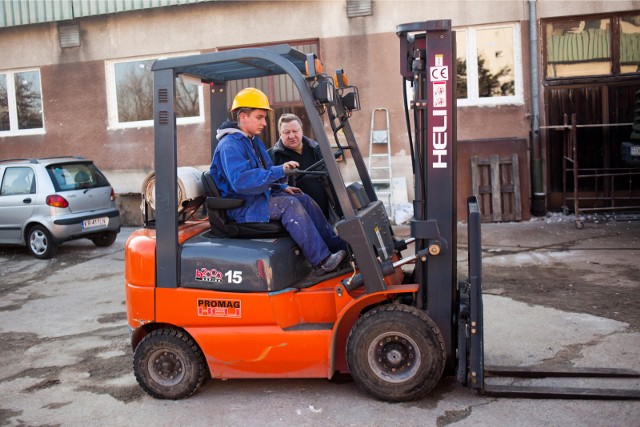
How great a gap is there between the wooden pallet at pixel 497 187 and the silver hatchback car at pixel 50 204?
6661 millimetres

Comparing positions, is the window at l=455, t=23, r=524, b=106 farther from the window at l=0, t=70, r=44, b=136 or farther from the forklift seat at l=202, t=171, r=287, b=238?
the window at l=0, t=70, r=44, b=136

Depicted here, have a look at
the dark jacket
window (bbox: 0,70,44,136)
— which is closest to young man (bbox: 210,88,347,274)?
the dark jacket

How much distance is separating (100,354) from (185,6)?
972 cm

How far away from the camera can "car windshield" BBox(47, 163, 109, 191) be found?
11.7 meters

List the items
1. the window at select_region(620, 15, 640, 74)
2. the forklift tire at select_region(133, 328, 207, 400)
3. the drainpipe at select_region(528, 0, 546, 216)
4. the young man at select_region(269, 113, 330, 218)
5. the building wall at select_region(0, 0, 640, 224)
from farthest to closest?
the building wall at select_region(0, 0, 640, 224) < the drainpipe at select_region(528, 0, 546, 216) < the window at select_region(620, 15, 640, 74) < the young man at select_region(269, 113, 330, 218) < the forklift tire at select_region(133, 328, 207, 400)

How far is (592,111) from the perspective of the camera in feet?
41.9

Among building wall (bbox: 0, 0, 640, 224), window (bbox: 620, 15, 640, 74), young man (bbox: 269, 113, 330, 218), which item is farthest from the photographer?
building wall (bbox: 0, 0, 640, 224)

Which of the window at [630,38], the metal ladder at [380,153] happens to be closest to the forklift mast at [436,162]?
the metal ladder at [380,153]

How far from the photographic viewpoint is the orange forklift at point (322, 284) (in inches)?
181

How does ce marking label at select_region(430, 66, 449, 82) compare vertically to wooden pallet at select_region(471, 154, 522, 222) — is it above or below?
above

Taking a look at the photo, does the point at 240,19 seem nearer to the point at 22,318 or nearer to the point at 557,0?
the point at 557,0

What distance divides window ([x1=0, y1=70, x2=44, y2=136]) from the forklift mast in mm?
12979

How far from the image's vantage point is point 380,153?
44.6 ft

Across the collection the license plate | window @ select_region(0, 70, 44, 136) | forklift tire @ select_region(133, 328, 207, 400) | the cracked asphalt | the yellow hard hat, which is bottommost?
the cracked asphalt
